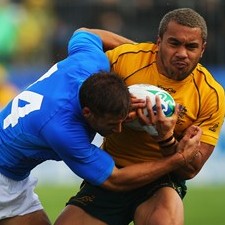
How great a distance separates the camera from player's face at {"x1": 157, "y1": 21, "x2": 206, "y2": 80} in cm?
779

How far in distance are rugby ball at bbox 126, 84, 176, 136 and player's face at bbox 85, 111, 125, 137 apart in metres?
0.30

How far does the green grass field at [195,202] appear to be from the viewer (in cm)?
1259

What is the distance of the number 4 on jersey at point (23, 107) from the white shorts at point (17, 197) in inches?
20.9

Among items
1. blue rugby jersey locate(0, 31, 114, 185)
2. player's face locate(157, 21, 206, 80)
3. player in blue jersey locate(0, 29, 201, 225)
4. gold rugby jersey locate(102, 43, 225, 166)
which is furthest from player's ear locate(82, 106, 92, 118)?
player's face locate(157, 21, 206, 80)

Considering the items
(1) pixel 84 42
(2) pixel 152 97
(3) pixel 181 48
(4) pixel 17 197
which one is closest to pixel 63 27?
(1) pixel 84 42

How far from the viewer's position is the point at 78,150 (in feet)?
24.8

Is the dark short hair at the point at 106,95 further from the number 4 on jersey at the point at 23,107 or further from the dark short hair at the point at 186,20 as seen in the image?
the dark short hair at the point at 186,20

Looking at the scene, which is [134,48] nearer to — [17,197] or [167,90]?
[167,90]

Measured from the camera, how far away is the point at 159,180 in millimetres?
8195

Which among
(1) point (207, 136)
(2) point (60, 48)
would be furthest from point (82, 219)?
(2) point (60, 48)

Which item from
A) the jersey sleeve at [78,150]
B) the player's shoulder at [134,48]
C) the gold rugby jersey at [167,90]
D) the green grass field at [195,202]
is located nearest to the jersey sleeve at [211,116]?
the gold rugby jersey at [167,90]

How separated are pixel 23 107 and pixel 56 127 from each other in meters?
0.45

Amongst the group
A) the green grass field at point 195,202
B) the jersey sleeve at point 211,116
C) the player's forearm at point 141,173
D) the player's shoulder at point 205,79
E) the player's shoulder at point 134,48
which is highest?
the player's shoulder at point 134,48

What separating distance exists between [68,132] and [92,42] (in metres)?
1.17
